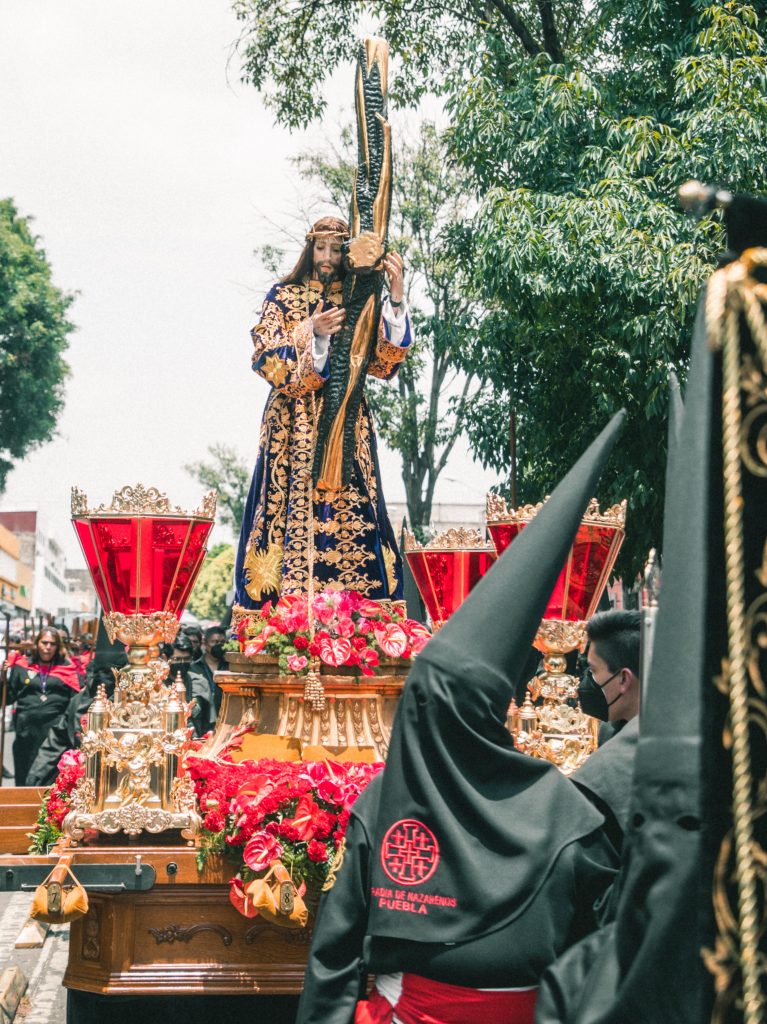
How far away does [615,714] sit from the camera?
363 cm

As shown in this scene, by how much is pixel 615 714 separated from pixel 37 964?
5093mm

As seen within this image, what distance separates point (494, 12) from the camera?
47.9 feet

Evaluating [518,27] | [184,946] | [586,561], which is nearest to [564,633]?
[586,561]

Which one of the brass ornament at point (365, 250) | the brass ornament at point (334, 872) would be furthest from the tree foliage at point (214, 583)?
the brass ornament at point (334, 872)

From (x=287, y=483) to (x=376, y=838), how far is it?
340 cm

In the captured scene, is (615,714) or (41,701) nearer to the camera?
(615,714)

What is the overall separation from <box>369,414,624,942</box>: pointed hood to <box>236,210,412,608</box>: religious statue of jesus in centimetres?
307

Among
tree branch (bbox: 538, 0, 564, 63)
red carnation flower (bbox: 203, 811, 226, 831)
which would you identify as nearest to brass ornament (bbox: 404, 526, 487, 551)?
red carnation flower (bbox: 203, 811, 226, 831)

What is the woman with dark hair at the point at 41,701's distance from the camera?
11.1 metres

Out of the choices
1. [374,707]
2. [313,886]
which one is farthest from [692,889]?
[374,707]

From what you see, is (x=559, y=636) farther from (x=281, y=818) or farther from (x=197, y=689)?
(x=197, y=689)

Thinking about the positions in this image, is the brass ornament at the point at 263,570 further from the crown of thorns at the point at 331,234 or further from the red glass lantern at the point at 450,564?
the crown of thorns at the point at 331,234

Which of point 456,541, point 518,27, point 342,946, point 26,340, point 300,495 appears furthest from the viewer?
point 26,340

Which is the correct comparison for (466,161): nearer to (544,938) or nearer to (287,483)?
(287,483)
